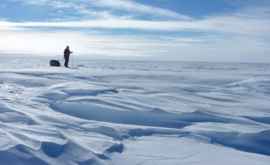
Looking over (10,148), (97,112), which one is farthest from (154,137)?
(10,148)

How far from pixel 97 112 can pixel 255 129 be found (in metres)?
2.70

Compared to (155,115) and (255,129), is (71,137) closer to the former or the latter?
(155,115)

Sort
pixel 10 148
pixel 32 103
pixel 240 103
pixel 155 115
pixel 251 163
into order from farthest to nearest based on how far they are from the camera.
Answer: pixel 240 103
pixel 32 103
pixel 155 115
pixel 251 163
pixel 10 148

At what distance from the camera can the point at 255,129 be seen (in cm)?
600

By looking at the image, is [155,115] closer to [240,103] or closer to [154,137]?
[154,137]

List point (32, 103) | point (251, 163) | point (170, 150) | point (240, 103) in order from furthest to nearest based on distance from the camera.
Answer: point (240, 103)
point (32, 103)
point (170, 150)
point (251, 163)

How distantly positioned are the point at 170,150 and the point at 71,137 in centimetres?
129

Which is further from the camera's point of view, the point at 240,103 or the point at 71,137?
the point at 240,103

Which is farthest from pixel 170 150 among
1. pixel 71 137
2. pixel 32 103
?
pixel 32 103

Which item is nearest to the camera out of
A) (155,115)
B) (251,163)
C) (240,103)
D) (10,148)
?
(10,148)

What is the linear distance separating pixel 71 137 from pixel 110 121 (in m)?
1.46

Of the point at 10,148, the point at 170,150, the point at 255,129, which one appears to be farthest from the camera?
the point at 255,129

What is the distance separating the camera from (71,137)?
190 inches

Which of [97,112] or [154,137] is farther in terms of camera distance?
[97,112]
